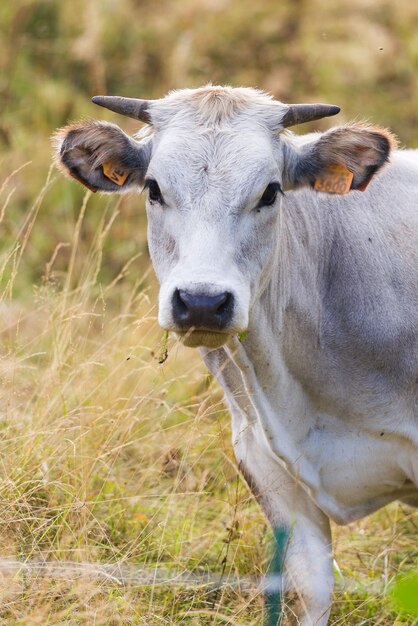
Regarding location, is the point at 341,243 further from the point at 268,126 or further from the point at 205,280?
the point at 205,280

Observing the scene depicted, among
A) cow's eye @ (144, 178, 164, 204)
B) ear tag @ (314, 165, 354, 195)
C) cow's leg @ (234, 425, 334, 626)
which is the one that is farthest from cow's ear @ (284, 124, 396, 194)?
cow's leg @ (234, 425, 334, 626)

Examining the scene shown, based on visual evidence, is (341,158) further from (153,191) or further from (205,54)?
(205,54)

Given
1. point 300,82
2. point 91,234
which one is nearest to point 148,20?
point 300,82

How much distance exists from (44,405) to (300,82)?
272 inches

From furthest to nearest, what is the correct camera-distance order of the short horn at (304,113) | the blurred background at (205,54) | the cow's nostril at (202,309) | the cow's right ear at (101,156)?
the blurred background at (205,54) < the cow's right ear at (101,156) < the short horn at (304,113) < the cow's nostril at (202,309)

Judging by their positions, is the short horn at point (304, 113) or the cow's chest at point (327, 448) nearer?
the short horn at point (304, 113)

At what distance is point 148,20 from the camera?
11969 mm

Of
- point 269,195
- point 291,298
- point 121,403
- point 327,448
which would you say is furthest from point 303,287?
point 121,403

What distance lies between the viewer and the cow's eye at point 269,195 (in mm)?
4297

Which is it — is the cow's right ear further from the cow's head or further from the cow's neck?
the cow's neck

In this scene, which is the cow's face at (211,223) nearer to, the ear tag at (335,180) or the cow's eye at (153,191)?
the cow's eye at (153,191)

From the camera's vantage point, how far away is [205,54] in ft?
38.9

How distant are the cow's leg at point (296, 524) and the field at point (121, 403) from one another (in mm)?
135

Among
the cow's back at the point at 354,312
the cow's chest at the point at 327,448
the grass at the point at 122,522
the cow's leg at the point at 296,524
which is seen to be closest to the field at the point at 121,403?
the grass at the point at 122,522
